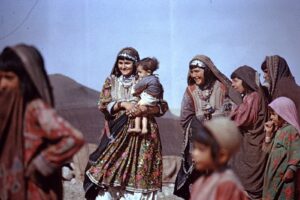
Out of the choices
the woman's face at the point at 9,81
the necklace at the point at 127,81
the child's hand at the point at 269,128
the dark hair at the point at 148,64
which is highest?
the woman's face at the point at 9,81

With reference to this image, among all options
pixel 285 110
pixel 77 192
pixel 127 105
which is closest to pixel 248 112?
pixel 285 110

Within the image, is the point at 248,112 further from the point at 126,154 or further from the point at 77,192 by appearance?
the point at 77,192

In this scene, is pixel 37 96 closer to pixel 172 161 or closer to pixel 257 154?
pixel 257 154

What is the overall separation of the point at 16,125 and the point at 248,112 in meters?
3.73

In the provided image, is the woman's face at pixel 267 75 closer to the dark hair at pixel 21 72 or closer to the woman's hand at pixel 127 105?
the woman's hand at pixel 127 105

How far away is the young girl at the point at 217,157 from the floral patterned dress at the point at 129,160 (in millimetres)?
3147

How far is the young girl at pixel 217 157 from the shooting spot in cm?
427

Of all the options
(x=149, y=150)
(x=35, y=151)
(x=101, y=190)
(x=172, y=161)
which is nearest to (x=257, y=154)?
(x=149, y=150)

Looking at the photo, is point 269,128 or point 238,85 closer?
point 269,128

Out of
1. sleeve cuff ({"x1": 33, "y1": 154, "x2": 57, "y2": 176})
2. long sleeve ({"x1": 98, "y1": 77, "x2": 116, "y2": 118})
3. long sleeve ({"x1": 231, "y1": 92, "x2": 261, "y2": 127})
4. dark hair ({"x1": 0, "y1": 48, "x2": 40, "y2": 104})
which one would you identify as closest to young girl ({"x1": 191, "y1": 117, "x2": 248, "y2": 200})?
sleeve cuff ({"x1": 33, "y1": 154, "x2": 57, "y2": 176})

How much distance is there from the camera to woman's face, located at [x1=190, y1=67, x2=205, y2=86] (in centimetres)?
767

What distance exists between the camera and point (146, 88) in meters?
7.39

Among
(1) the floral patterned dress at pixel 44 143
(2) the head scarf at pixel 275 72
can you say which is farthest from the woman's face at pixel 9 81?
(2) the head scarf at pixel 275 72

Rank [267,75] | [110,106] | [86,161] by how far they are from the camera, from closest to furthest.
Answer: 1. [110,106]
2. [267,75]
3. [86,161]
